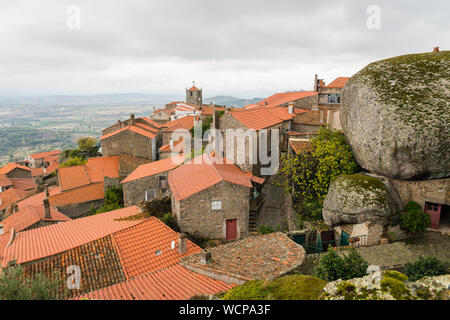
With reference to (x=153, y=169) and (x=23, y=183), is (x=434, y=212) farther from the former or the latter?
(x=23, y=183)

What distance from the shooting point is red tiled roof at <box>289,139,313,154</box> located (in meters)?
20.5

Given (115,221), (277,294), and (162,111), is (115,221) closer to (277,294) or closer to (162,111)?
(277,294)

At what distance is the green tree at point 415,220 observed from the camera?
46.0 feet

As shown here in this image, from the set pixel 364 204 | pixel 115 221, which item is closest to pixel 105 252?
pixel 115 221

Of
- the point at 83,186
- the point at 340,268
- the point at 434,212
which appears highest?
the point at 434,212

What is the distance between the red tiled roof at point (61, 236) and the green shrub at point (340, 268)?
12.5 meters

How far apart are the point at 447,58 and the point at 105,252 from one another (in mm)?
21689

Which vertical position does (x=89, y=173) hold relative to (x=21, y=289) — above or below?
below

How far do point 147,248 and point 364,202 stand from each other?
473 inches

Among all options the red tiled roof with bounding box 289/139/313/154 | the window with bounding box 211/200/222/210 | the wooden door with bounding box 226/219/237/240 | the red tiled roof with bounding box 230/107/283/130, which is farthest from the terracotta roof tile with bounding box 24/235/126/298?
the red tiled roof with bounding box 289/139/313/154

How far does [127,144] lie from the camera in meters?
40.4

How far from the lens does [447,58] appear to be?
15.1 metres

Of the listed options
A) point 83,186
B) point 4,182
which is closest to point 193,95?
point 4,182

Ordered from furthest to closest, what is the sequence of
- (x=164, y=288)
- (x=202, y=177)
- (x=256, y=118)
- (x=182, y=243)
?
(x=256, y=118) < (x=202, y=177) < (x=182, y=243) < (x=164, y=288)
